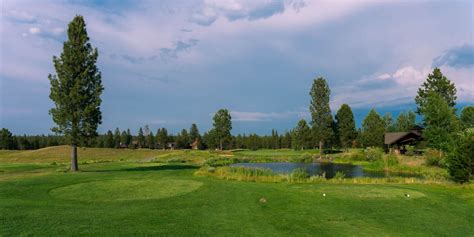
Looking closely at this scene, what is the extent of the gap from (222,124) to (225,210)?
79.4 m

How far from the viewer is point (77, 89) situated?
28703 mm

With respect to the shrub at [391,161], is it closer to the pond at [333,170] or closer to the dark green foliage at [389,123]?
the pond at [333,170]

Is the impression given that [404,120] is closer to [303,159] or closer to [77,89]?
[303,159]

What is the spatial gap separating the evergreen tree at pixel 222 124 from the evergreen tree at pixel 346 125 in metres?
27.7

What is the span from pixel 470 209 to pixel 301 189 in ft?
23.3

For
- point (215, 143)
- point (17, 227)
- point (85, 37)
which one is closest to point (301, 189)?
point (17, 227)

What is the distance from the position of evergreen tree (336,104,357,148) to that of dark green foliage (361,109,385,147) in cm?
343

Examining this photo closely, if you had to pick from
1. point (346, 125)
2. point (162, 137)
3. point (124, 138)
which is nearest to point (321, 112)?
point (346, 125)

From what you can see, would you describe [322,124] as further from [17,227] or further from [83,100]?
[17,227]

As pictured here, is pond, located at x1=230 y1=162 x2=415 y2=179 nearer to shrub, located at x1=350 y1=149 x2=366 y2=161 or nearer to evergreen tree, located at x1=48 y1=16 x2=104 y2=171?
shrub, located at x1=350 y1=149 x2=366 y2=161

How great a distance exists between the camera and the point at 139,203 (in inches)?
545

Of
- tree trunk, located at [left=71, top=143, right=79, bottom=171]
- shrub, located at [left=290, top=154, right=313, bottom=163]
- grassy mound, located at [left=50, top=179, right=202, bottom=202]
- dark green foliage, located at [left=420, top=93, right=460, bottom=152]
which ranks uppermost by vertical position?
dark green foliage, located at [left=420, top=93, right=460, bottom=152]

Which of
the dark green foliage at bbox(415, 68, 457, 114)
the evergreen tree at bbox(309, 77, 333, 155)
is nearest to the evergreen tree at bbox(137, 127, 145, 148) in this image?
the evergreen tree at bbox(309, 77, 333, 155)

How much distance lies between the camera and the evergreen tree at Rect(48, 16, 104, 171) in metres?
28.8
